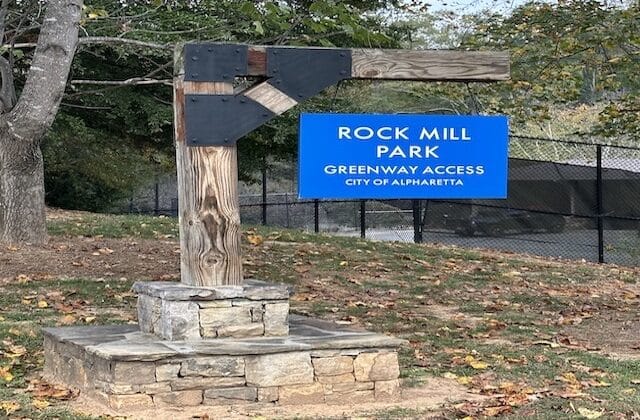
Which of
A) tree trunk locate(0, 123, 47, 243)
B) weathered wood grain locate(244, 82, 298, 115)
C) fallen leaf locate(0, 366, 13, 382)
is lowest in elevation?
fallen leaf locate(0, 366, 13, 382)

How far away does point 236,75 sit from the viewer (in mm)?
6523

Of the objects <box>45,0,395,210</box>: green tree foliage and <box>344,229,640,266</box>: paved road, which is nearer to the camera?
<box>45,0,395,210</box>: green tree foliage

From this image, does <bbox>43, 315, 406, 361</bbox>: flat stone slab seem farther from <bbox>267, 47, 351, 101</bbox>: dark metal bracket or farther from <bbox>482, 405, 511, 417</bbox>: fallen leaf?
<bbox>267, 47, 351, 101</bbox>: dark metal bracket

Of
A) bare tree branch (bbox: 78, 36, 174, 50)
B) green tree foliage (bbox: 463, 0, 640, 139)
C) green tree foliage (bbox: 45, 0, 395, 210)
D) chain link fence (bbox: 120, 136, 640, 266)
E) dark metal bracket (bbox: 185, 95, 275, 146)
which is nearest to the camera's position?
dark metal bracket (bbox: 185, 95, 275, 146)

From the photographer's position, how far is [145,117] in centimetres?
1580

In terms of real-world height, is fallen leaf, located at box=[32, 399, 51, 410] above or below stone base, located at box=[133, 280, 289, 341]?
below

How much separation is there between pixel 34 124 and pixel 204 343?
18.1 ft

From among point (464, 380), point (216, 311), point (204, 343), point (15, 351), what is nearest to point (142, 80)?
point (15, 351)

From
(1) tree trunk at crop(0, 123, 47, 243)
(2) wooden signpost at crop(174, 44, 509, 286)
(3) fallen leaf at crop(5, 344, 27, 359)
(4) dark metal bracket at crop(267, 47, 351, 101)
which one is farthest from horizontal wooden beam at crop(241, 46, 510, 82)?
(1) tree trunk at crop(0, 123, 47, 243)

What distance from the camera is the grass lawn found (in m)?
6.57

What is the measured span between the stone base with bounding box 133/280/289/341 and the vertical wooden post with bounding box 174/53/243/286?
0.12 meters

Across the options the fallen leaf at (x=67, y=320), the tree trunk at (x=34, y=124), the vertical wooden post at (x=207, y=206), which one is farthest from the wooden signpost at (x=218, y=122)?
the tree trunk at (x=34, y=124)

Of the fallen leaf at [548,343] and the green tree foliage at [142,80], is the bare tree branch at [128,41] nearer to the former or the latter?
the green tree foliage at [142,80]

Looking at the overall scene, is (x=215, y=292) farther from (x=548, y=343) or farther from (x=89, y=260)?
(x=89, y=260)
